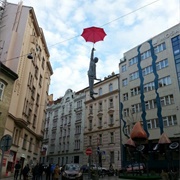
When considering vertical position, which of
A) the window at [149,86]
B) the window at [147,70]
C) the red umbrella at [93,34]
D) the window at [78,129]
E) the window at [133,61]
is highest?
the window at [133,61]

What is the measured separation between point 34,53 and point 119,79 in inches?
803

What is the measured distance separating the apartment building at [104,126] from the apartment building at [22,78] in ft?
43.7

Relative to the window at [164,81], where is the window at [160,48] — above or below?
above

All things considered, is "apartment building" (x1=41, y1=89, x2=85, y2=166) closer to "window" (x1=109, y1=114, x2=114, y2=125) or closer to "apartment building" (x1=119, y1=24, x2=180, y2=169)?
"window" (x1=109, y1=114, x2=114, y2=125)

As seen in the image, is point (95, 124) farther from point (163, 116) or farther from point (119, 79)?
point (163, 116)

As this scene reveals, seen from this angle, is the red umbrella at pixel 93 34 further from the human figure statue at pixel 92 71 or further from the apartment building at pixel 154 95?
the apartment building at pixel 154 95

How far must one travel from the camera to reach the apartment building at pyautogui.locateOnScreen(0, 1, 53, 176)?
25217mm

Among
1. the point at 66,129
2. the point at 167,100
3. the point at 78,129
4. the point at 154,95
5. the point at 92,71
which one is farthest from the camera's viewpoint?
the point at 66,129

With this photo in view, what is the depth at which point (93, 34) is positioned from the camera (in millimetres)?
13273

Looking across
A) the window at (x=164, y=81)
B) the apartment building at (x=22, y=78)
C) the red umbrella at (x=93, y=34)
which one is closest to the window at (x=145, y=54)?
the window at (x=164, y=81)

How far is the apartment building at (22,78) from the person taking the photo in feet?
82.7

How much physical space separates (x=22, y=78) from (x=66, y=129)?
105 ft

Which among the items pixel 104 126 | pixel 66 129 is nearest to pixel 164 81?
pixel 104 126

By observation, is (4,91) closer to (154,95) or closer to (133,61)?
(154,95)
